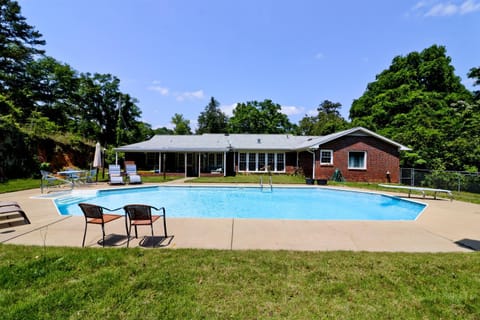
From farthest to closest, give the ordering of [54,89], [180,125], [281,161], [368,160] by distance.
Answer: [180,125], [54,89], [281,161], [368,160]

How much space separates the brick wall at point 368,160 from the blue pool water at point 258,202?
4388 millimetres

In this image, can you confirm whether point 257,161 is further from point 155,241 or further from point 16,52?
point 16,52

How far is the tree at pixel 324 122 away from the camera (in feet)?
117

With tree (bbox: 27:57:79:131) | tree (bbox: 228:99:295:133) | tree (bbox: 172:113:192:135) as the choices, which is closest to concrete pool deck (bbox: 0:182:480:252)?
tree (bbox: 27:57:79:131)

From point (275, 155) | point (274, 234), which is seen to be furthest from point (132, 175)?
point (275, 155)

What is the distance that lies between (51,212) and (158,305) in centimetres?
642

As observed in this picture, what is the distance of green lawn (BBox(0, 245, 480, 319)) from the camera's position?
91.1 inches

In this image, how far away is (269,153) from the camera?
21234 mm

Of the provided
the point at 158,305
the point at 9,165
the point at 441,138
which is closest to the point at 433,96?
the point at 441,138

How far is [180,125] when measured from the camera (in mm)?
49906

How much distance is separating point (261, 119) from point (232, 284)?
3925 cm

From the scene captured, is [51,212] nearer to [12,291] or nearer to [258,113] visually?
[12,291]

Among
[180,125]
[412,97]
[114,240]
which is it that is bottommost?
[114,240]

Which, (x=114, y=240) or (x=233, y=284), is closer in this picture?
(x=233, y=284)
